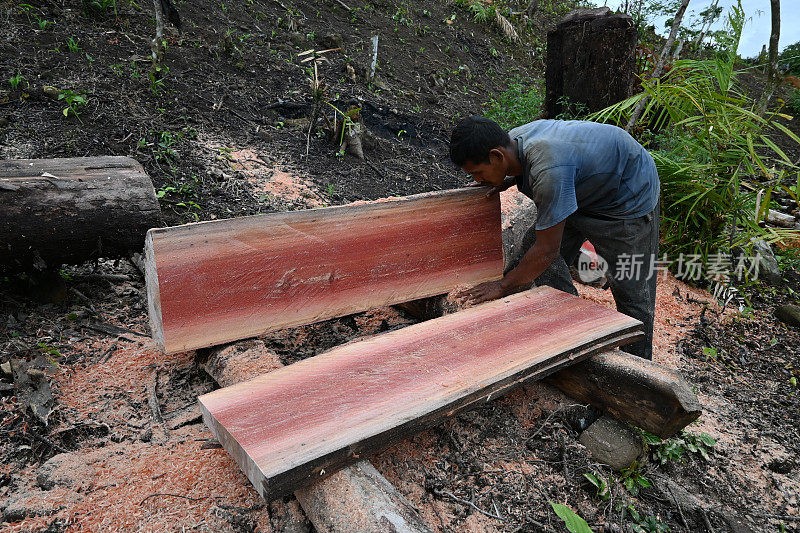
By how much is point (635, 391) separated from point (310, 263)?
1.48m

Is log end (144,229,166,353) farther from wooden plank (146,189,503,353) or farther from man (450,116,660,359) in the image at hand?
man (450,116,660,359)

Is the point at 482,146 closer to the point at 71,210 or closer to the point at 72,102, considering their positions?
the point at 71,210

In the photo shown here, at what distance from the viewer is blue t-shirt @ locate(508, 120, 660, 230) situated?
7.16 feet

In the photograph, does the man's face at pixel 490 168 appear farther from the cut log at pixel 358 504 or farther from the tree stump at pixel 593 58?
the tree stump at pixel 593 58

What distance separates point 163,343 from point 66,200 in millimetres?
930

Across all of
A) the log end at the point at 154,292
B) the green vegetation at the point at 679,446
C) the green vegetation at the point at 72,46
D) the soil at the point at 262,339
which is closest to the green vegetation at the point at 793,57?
the soil at the point at 262,339

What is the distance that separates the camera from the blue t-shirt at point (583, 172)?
218 centimetres

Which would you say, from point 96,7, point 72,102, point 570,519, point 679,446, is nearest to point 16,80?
point 72,102

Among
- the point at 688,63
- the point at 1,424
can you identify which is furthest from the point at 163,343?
the point at 688,63

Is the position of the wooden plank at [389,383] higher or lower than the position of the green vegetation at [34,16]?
lower

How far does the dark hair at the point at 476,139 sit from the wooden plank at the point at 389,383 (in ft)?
2.35

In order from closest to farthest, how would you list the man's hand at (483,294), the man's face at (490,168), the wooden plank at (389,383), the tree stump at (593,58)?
1. the wooden plank at (389,383)
2. the man's face at (490,168)
3. the man's hand at (483,294)
4. the tree stump at (593,58)

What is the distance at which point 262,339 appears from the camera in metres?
2.32

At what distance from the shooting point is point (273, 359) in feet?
6.64
